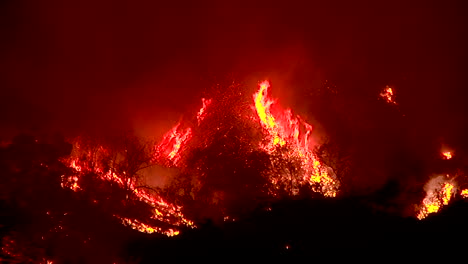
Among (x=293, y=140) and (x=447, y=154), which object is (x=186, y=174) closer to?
(x=293, y=140)

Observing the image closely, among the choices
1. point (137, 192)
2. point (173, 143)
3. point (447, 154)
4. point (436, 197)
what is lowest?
point (137, 192)

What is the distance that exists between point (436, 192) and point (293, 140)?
14302 mm

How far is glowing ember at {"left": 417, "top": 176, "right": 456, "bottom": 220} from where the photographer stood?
37.9 meters

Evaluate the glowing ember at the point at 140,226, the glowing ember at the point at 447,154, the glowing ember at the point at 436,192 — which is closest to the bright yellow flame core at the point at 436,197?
the glowing ember at the point at 436,192

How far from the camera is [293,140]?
3791 cm

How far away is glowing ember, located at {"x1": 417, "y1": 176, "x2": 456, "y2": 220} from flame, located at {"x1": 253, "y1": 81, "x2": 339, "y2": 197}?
8.22 meters

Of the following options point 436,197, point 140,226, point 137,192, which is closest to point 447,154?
point 436,197

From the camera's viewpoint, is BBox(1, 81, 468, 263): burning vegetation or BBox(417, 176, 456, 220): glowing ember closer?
BBox(1, 81, 468, 263): burning vegetation

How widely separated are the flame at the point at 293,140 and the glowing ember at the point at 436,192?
822 centimetres

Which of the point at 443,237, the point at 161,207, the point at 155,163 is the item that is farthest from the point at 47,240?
the point at 155,163

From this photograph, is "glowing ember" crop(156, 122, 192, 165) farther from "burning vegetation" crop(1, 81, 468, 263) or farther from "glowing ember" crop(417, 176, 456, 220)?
"glowing ember" crop(417, 176, 456, 220)

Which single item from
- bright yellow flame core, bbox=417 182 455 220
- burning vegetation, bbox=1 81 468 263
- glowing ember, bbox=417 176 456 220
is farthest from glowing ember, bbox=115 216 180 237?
glowing ember, bbox=417 176 456 220

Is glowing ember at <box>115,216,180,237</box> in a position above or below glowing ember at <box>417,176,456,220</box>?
below

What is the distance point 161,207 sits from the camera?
31.3 meters
